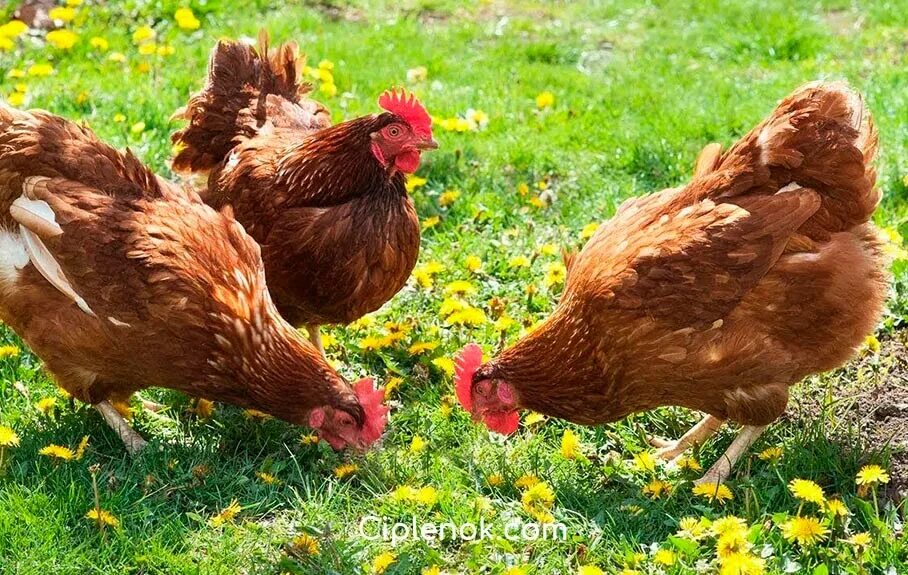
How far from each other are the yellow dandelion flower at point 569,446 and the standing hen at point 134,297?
2.44 feet

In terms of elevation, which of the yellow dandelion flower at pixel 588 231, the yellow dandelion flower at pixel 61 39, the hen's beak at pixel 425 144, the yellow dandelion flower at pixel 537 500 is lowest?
the yellow dandelion flower at pixel 537 500

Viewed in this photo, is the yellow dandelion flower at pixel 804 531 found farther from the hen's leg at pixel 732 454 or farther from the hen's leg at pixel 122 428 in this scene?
the hen's leg at pixel 122 428

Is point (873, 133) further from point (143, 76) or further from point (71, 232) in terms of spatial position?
point (143, 76)

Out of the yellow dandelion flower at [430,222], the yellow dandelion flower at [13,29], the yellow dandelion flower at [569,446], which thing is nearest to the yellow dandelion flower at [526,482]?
the yellow dandelion flower at [569,446]

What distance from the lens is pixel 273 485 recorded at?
389 cm

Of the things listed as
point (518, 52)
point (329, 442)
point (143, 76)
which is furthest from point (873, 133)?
point (143, 76)

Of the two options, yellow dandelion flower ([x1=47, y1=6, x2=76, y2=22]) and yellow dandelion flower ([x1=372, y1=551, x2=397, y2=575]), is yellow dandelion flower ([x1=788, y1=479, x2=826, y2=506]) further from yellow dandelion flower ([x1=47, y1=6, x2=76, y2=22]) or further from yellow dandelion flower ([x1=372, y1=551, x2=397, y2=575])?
yellow dandelion flower ([x1=47, y1=6, x2=76, y2=22])

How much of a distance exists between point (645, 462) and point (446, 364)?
104 centimetres

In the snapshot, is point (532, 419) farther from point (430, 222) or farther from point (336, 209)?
point (430, 222)

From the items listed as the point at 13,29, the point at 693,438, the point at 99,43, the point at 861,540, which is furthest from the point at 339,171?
the point at 13,29

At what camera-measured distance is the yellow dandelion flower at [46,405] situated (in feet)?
13.7

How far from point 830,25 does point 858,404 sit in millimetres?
5498

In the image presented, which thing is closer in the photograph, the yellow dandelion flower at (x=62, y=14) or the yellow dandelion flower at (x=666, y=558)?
the yellow dandelion flower at (x=666, y=558)

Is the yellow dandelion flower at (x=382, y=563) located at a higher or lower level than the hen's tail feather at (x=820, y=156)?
lower
